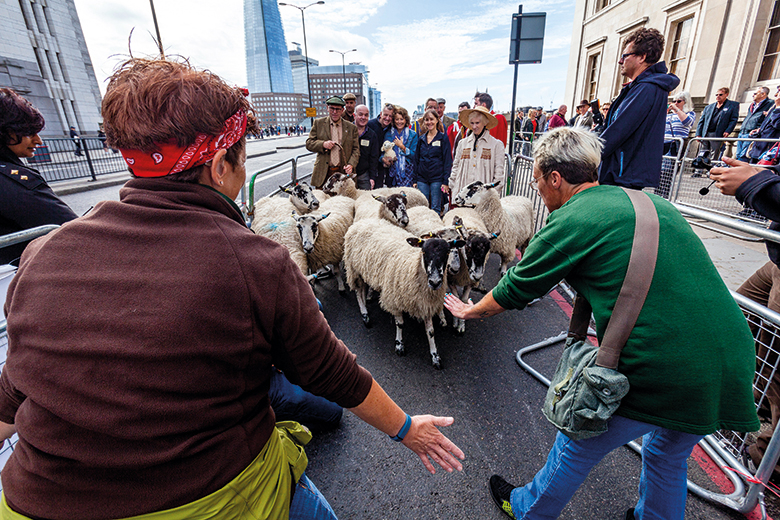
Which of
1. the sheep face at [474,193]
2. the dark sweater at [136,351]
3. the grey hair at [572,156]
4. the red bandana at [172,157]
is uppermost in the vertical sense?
the red bandana at [172,157]

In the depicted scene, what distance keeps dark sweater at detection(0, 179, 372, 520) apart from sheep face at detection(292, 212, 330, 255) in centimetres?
346

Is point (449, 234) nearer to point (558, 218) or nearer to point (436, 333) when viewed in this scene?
point (436, 333)

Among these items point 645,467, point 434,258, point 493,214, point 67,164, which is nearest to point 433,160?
point 493,214

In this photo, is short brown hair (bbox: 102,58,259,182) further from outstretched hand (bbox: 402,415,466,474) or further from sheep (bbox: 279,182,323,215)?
sheep (bbox: 279,182,323,215)

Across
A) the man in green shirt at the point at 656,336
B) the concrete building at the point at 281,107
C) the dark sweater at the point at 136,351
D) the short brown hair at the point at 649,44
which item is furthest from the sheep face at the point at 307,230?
the concrete building at the point at 281,107

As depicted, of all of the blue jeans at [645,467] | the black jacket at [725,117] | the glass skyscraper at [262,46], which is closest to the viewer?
the blue jeans at [645,467]

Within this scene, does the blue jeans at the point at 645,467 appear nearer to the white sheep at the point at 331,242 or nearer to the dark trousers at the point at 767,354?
the dark trousers at the point at 767,354

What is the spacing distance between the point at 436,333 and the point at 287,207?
3.18 metres

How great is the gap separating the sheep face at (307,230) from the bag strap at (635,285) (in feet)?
11.6

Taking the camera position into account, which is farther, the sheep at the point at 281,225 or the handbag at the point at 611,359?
the sheep at the point at 281,225

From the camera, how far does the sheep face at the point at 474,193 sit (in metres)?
5.02

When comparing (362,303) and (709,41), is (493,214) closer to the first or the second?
(362,303)

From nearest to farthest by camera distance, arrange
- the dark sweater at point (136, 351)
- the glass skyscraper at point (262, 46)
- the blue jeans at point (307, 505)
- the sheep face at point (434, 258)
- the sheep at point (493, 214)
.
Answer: the dark sweater at point (136, 351)
the blue jeans at point (307, 505)
the sheep face at point (434, 258)
the sheep at point (493, 214)
the glass skyscraper at point (262, 46)

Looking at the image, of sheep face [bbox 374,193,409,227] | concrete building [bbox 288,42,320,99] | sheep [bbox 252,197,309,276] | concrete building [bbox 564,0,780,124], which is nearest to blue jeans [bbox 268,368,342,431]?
sheep [bbox 252,197,309,276]
